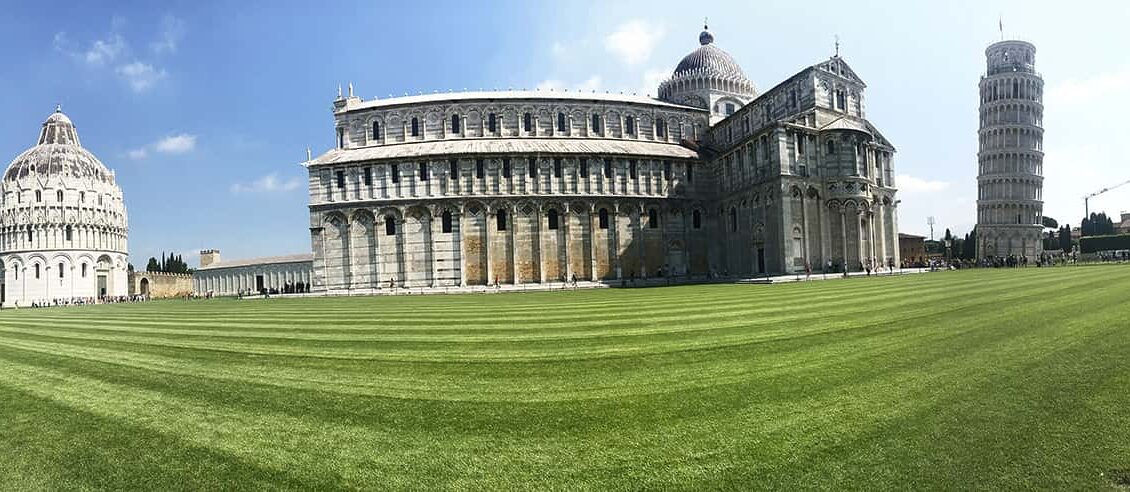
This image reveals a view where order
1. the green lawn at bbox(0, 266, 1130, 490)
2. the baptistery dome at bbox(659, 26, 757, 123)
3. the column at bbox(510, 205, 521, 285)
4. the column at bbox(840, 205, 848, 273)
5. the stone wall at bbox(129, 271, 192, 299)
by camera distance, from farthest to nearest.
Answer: the stone wall at bbox(129, 271, 192, 299)
the baptistery dome at bbox(659, 26, 757, 123)
the column at bbox(510, 205, 521, 285)
the column at bbox(840, 205, 848, 273)
the green lawn at bbox(0, 266, 1130, 490)

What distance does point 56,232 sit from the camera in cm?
7275

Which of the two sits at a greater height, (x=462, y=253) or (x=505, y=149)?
(x=505, y=149)

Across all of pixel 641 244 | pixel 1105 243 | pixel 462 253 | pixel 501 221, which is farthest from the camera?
pixel 1105 243


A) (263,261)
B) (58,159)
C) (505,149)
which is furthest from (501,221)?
(58,159)

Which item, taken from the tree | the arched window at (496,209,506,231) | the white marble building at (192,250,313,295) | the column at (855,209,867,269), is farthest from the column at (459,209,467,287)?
the tree

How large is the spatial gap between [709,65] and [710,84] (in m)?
2.79

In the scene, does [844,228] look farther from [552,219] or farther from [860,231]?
[552,219]

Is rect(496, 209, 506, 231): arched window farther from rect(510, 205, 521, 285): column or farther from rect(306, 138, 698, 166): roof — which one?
rect(306, 138, 698, 166): roof

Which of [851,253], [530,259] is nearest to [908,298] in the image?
[851,253]

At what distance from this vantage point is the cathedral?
1678 inches

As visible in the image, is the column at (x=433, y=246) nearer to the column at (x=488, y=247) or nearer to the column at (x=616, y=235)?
the column at (x=488, y=247)

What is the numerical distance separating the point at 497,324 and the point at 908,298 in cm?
1269

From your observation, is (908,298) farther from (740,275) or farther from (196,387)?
(740,275)

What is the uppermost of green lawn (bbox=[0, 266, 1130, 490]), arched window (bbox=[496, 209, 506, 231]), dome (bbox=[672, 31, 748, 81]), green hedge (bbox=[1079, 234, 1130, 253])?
dome (bbox=[672, 31, 748, 81])
